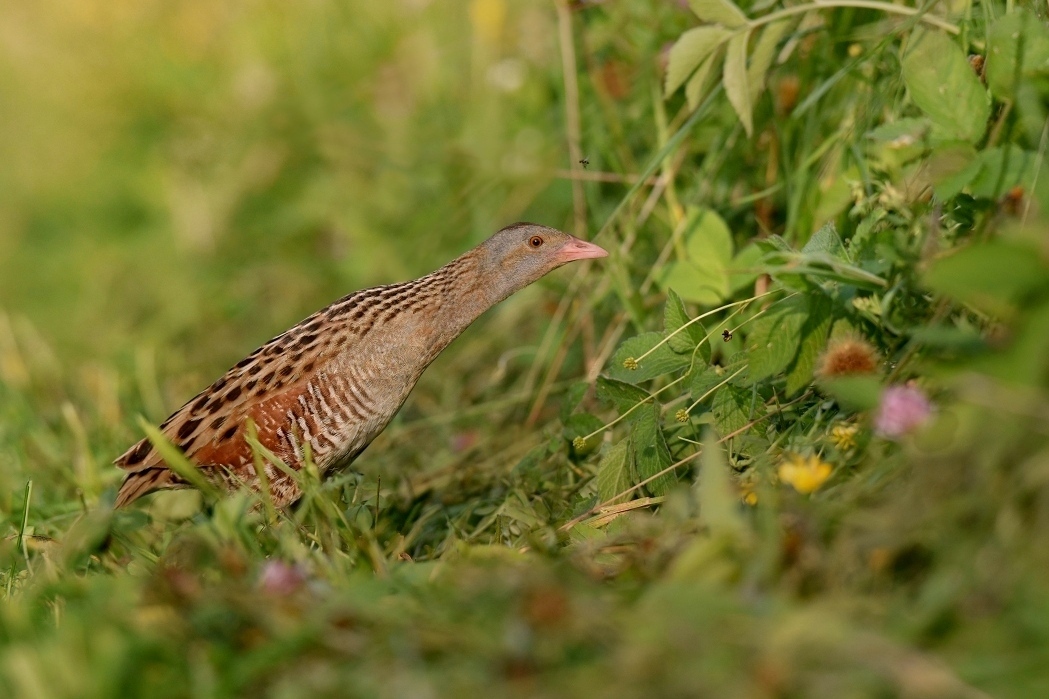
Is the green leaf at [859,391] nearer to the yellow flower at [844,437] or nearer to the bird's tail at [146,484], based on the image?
the yellow flower at [844,437]

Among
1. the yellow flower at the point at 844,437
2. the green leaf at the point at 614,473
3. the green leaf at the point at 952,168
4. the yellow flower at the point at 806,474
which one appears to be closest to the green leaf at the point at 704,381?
the green leaf at the point at 614,473

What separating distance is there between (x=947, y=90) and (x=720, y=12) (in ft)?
2.56

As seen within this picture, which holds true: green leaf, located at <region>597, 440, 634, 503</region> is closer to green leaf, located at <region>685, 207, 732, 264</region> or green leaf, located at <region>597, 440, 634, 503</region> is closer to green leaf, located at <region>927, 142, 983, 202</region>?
green leaf, located at <region>685, 207, 732, 264</region>

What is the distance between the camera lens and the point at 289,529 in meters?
3.22

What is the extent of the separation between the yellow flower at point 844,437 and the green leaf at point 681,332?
0.57 meters

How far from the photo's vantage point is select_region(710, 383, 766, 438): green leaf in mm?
3334

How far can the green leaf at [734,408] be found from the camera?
3.33 m

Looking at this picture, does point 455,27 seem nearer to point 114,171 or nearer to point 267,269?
point 267,269

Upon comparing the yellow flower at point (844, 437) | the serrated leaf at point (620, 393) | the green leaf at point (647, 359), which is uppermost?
the green leaf at point (647, 359)

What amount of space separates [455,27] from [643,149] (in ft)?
9.34

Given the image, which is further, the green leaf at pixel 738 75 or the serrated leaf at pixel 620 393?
the green leaf at pixel 738 75

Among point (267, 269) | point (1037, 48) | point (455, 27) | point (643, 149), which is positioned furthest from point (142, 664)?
point (455, 27)

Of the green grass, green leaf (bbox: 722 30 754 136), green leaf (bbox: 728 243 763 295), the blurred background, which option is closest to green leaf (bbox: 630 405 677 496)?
the green grass

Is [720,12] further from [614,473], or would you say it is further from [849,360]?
[614,473]
